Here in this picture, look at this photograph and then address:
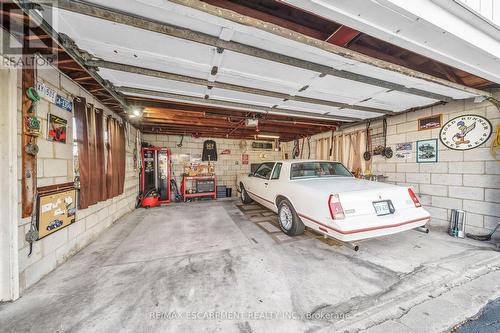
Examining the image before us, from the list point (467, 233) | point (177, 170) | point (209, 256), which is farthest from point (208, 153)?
point (467, 233)

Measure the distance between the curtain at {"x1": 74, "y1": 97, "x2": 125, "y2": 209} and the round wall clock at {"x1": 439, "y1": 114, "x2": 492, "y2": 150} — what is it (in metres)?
6.79

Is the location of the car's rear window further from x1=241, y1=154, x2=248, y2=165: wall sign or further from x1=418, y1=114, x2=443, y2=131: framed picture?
x1=241, y1=154, x2=248, y2=165: wall sign

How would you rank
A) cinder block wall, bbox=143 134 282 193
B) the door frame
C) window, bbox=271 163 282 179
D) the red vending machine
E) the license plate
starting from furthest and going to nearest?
cinder block wall, bbox=143 134 282 193, the red vending machine, window, bbox=271 163 282 179, the license plate, the door frame

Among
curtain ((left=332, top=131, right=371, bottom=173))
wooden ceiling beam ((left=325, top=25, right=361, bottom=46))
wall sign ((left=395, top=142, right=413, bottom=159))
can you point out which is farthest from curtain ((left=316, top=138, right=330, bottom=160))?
wooden ceiling beam ((left=325, top=25, right=361, bottom=46))

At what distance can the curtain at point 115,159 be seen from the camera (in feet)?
11.8

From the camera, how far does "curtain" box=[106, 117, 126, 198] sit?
142 inches

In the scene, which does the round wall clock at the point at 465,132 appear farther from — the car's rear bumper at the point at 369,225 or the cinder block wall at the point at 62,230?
the cinder block wall at the point at 62,230

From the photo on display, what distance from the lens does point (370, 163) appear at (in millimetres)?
5238

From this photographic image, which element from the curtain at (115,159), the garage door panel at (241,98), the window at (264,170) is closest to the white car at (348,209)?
the window at (264,170)

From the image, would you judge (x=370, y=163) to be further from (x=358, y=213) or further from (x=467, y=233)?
(x=358, y=213)

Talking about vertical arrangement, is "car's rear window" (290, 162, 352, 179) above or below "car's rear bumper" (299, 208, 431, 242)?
above

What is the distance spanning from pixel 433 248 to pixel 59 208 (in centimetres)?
559

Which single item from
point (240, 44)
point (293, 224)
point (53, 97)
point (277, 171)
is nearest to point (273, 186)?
point (277, 171)

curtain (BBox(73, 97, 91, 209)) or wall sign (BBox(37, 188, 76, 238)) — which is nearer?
wall sign (BBox(37, 188, 76, 238))
